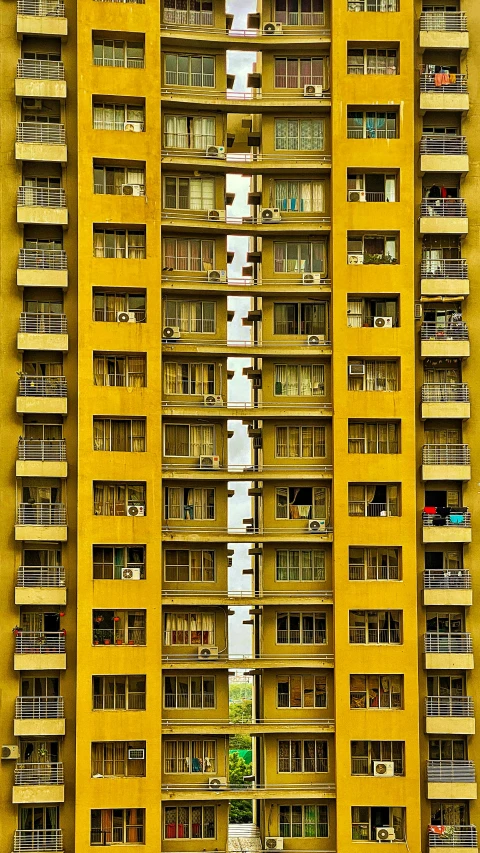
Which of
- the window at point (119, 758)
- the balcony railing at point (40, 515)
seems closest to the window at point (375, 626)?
the window at point (119, 758)

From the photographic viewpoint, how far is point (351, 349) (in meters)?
29.7

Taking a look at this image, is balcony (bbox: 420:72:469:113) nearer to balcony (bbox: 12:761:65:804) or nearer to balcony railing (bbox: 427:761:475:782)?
balcony railing (bbox: 427:761:475:782)

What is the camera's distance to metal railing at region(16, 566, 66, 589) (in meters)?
29.1

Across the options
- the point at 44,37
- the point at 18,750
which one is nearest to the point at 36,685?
the point at 18,750

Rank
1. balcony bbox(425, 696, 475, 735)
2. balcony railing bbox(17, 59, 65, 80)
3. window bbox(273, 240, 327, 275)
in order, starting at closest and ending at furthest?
balcony bbox(425, 696, 475, 735)
balcony railing bbox(17, 59, 65, 80)
window bbox(273, 240, 327, 275)

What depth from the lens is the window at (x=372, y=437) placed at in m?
30.1

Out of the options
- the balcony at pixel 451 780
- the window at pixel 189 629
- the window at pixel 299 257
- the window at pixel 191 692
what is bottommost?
the balcony at pixel 451 780

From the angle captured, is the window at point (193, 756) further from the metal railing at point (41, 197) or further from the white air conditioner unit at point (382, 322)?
the metal railing at point (41, 197)

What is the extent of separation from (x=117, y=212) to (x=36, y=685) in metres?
12.4

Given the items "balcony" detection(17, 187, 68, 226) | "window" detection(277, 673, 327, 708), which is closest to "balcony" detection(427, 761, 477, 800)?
"window" detection(277, 673, 327, 708)

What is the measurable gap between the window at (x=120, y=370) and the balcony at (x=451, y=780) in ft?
41.1

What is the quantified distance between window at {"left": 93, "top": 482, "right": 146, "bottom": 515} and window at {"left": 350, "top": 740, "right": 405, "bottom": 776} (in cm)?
834

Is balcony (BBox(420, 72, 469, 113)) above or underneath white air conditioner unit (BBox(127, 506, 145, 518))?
above

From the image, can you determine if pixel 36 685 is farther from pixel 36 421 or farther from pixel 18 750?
pixel 36 421
